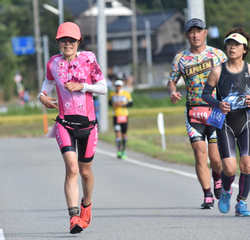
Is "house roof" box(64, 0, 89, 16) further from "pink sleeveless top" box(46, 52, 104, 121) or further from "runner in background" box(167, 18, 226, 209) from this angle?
"pink sleeveless top" box(46, 52, 104, 121)

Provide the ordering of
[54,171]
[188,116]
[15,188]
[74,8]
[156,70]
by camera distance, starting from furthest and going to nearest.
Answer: [74,8]
[156,70]
[54,171]
[15,188]
[188,116]

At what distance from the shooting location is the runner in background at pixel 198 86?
7.57 meters

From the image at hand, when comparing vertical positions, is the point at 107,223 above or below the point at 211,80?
below

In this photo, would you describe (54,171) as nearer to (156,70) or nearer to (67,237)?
(67,237)

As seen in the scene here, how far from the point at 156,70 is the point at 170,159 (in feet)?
224

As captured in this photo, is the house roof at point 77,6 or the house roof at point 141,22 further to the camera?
the house roof at point 77,6

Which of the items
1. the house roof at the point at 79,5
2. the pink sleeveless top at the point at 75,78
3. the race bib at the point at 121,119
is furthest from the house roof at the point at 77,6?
the pink sleeveless top at the point at 75,78

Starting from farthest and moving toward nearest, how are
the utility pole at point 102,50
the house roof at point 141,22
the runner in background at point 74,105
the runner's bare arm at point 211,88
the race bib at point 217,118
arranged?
the house roof at point 141,22
the utility pole at point 102,50
the race bib at point 217,118
the runner's bare arm at point 211,88
the runner in background at point 74,105

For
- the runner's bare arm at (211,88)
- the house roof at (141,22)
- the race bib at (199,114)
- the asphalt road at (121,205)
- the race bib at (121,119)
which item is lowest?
the asphalt road at (121,205)

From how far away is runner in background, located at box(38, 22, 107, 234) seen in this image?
6.19m

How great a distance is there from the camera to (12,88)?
2640 inches

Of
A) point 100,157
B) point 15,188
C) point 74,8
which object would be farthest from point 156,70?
point 15,188

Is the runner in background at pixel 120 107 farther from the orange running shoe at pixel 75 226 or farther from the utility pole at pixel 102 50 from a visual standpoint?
the orange running shoe at pixel 75 226

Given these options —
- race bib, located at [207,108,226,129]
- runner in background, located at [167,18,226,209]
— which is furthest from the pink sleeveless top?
runner in background, located at [167,18,226,209]
